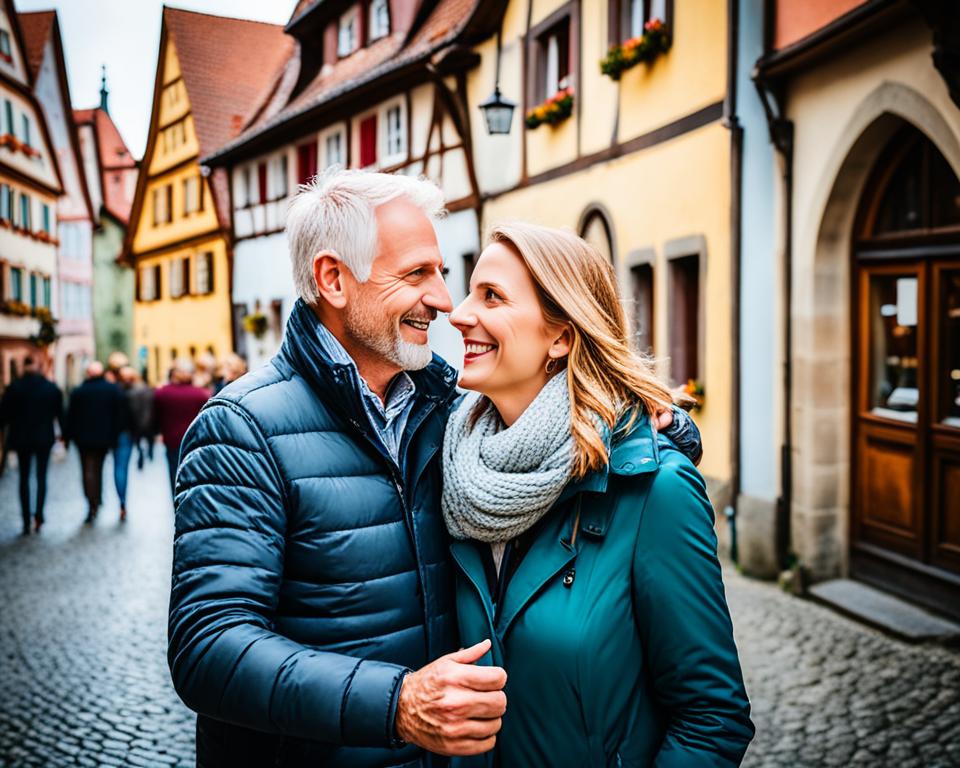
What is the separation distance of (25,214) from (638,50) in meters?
19.9

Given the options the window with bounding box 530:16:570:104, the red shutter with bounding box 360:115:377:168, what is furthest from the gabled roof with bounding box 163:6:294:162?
the window with bounding box 530:16:570:104

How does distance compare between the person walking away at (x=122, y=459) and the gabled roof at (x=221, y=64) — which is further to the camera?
the gabled roof at (x=221, y=64)

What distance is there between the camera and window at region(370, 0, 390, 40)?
17.4m

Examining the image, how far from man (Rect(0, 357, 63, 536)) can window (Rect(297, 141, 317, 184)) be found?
933cm

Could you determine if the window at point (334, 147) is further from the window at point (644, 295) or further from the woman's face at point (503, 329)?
the woman's face at point (503, 329)

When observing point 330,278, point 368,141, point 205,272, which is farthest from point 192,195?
point 330,278

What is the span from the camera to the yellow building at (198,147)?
980 inches

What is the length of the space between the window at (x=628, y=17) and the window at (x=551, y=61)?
1373 mm

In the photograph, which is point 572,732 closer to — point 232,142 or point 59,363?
point 232,142

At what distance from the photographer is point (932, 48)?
594 cm

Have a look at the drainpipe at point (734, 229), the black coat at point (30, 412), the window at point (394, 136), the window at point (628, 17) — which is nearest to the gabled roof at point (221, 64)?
the window at point (394, 136)

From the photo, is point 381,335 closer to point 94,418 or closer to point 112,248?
point 94,418

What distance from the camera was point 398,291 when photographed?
213cm

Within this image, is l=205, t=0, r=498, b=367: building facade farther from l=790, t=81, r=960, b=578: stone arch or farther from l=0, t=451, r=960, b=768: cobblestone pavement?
l=790, t=81, r=960, b=578: stone arch
